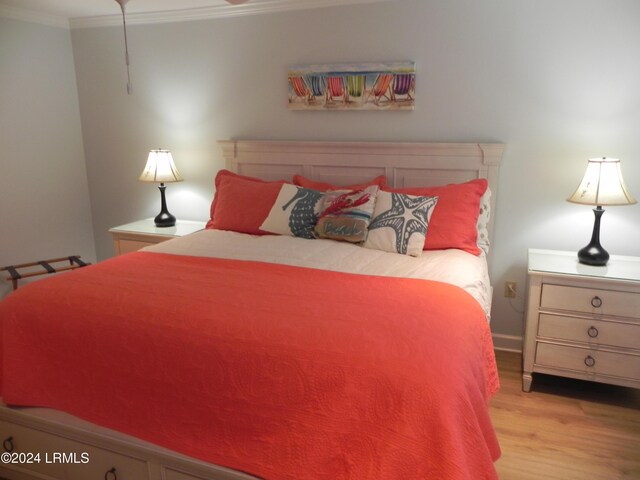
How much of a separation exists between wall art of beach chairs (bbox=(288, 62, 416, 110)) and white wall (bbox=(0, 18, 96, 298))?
1.94 meters

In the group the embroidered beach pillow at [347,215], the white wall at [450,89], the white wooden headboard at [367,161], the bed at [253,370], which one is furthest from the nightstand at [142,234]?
the embroidered beach pillow at [347,215]

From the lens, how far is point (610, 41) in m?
2.49

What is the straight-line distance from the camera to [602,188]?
237 cm

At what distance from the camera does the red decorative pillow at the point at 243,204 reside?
2.92 m

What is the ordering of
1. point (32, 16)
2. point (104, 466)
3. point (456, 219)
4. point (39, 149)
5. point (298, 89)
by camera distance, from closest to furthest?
point (104, 466)
point (456, 219)
point (298, 89)
point (32, 16)
point (39, 149)

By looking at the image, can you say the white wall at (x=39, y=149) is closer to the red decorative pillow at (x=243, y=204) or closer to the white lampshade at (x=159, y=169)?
the white lampshade at (x=159, y=169)

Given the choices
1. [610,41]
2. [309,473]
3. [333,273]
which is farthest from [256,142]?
[309,473]

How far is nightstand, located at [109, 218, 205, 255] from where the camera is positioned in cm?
332

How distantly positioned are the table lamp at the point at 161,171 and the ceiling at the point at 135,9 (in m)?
0.99

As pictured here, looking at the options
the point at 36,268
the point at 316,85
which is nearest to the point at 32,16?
the point at 36,268

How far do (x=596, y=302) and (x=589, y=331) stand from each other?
0.15 m

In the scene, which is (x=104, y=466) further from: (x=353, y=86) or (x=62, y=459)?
(x=353, y=86)

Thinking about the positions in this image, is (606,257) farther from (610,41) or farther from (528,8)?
(528,8)

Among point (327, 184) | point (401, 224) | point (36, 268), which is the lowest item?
point (36, 268)
